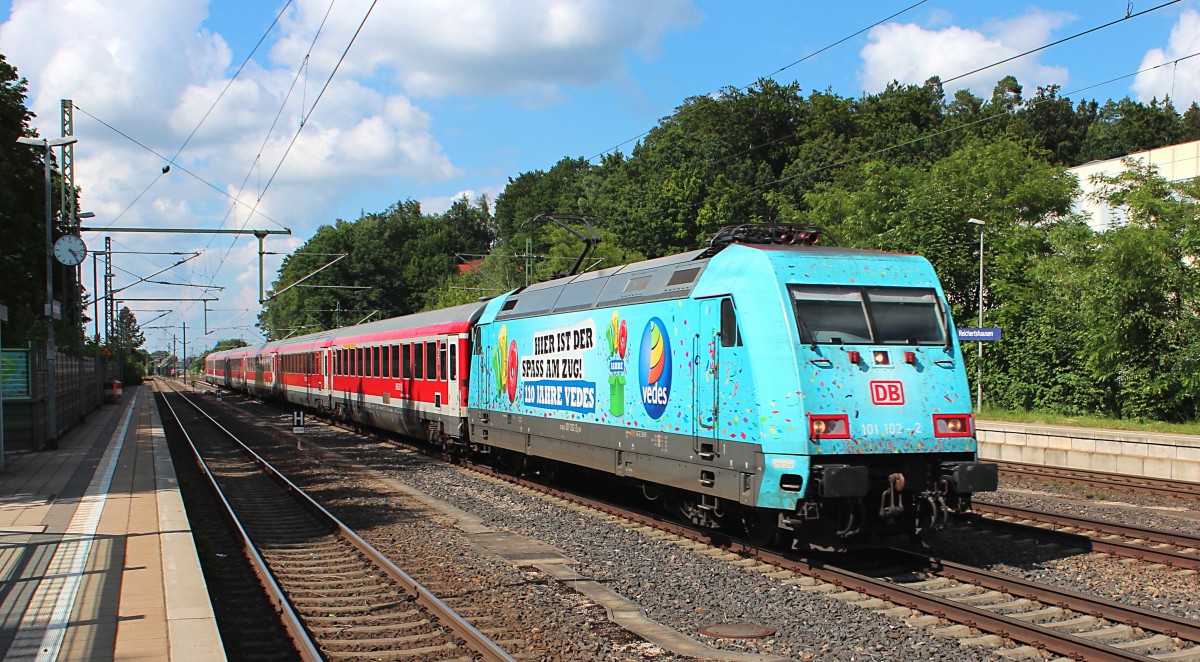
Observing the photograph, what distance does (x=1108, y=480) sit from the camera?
17078 millimetres

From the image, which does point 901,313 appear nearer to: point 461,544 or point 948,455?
point 948,455

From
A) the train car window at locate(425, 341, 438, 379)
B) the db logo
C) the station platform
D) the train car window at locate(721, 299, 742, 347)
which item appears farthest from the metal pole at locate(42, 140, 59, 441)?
the db logo

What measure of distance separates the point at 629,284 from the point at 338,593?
18.1 ft

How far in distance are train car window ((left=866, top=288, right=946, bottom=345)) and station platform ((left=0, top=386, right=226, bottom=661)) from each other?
6954 millimetres

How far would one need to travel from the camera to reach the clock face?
76.2 ft

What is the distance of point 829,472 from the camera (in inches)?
356

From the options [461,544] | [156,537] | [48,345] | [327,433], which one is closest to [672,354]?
[461,544]

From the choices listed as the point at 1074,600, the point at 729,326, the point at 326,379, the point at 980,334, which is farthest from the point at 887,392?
the point at 326,379

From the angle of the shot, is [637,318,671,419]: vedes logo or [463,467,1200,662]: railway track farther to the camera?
[637,318,671,419]: vedes logo

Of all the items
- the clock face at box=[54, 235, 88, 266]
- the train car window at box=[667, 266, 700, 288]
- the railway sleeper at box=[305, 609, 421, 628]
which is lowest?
the railway sleeper at box=[305, 609, 421, 628]

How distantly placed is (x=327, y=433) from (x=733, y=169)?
39342 millimetres

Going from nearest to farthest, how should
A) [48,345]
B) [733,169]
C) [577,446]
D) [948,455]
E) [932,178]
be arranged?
[948,455] < [577,446] < [48,345] < [932,178] < [733,169]

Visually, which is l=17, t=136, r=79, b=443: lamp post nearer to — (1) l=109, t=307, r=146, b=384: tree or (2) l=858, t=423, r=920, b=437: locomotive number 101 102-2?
(2) l=858, t=423, r=920, b=437: locomotive number 101 102-2

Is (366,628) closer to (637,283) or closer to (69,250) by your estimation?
Answer: (637,283)
